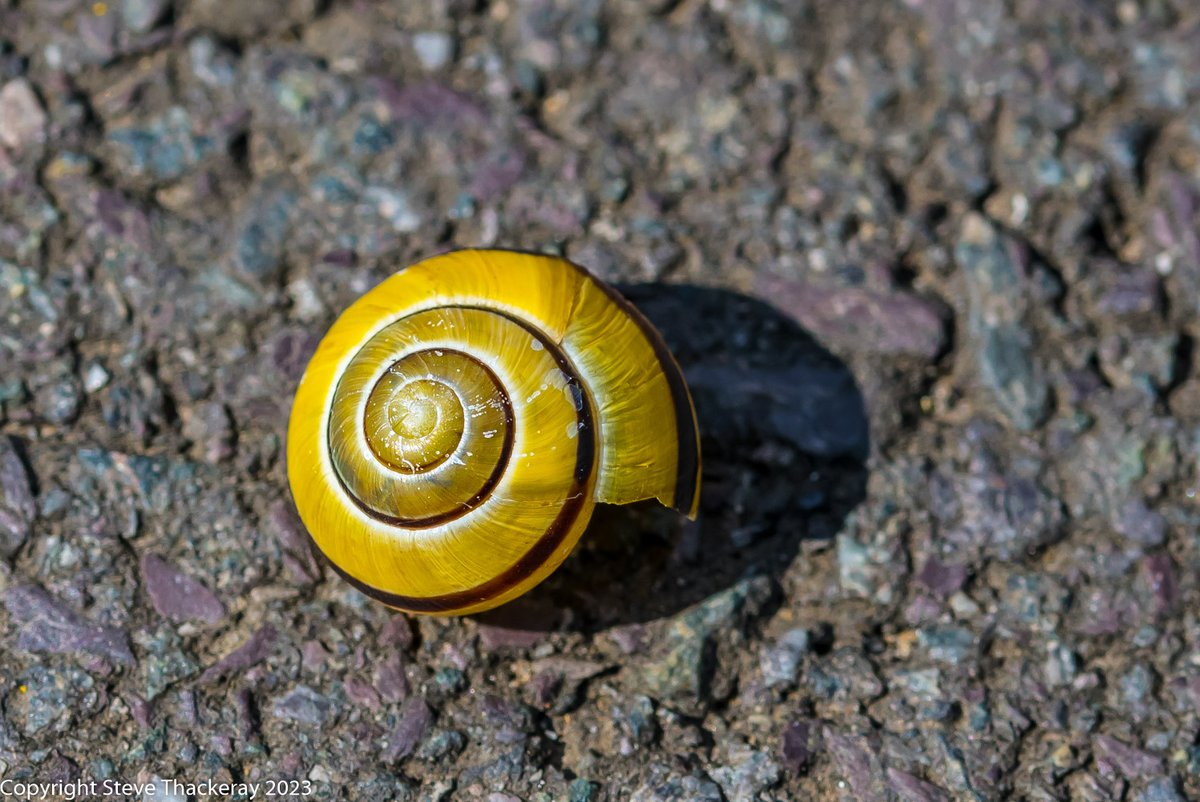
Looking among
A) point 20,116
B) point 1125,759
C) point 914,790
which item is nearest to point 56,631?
point 20,116

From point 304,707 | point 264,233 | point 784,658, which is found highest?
point 264,233

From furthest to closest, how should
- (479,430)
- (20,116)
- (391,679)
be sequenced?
1. (20,116)
2. (391,679)
3. (479,430)

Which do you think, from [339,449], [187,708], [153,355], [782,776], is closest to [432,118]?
[153,355]

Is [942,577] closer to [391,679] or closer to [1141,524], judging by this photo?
[1141,524]

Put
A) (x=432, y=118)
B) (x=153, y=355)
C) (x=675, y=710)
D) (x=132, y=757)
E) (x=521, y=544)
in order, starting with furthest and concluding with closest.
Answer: (x=432, y=118)
(x=153, y=355)
(x=675, y=710)
(x=132, y=757)
(x=521, y=544)

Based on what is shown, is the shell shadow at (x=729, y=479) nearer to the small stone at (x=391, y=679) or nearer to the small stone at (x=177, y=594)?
the small stone at (x=391, y=679)

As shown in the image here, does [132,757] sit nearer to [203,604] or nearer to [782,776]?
[203,604]

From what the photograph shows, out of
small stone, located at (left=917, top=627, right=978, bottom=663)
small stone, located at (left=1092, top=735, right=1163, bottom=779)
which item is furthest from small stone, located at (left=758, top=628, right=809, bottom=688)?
small stone, located at (left=1092, top=735, right=1163, bottom=779)
